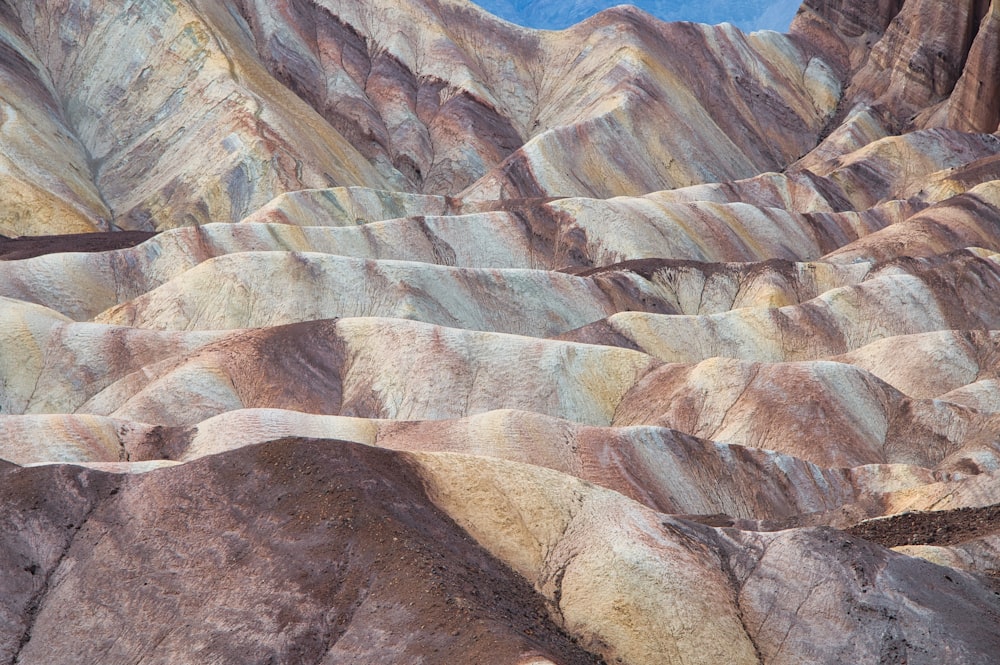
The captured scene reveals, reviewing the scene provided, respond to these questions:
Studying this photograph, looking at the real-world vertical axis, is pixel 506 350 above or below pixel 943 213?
above

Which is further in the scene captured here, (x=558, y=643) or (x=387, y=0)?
(x=387, y=0)

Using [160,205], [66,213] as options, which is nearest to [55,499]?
[66,213]

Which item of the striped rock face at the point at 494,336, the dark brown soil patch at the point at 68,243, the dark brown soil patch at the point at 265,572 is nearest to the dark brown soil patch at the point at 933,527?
the striped rock face at the point at 494,336

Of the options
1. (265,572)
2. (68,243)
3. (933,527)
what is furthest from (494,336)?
Answer: (68,243)

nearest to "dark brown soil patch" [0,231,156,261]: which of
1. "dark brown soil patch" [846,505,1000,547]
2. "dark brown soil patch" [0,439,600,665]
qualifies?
"dark brown soil patch" [0,439,600,665]

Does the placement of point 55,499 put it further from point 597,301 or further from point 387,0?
point 387,0

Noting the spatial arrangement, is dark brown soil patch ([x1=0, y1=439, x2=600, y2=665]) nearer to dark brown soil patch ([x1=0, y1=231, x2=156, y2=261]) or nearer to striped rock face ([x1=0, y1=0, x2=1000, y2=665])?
striped rock face ([x1=0, y1=0, x2=1000, y2=665])
